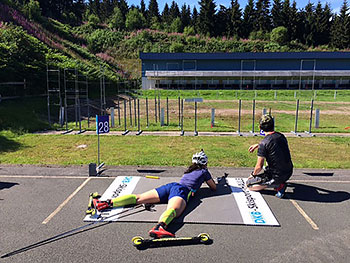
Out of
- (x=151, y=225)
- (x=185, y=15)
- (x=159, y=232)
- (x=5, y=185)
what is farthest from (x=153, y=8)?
(x=159, y=232)

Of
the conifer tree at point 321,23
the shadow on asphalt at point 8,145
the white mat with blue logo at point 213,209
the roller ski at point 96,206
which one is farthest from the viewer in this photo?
the conifer tree at point 321,23

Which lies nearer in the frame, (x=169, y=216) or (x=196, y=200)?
(x=169, y=216)

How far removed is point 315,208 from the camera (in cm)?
619

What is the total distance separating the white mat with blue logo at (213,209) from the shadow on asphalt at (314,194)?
0.79 m

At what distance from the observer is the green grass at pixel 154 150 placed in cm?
1005

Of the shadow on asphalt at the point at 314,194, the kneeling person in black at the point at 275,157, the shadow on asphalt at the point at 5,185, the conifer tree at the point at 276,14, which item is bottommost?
the shadow on asphalt at the point at 5,185

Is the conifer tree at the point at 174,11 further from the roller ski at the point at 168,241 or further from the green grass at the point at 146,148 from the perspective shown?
the roller ski at the point at 168,241

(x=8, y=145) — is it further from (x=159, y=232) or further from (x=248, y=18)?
(x=248, y=18)

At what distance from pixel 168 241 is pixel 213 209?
1595 millimetres

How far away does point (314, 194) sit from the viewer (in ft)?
22.9

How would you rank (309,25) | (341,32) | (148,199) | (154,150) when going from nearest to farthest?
(148,199), (154,150), (341,32), (309,25)

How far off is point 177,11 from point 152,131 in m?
108

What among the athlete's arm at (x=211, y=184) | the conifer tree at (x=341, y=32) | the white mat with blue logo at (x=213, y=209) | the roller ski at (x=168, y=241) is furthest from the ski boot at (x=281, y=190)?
the conifer tree at (x=341, y=32)

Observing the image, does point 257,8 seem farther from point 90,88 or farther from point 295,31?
Result: point 90,88
